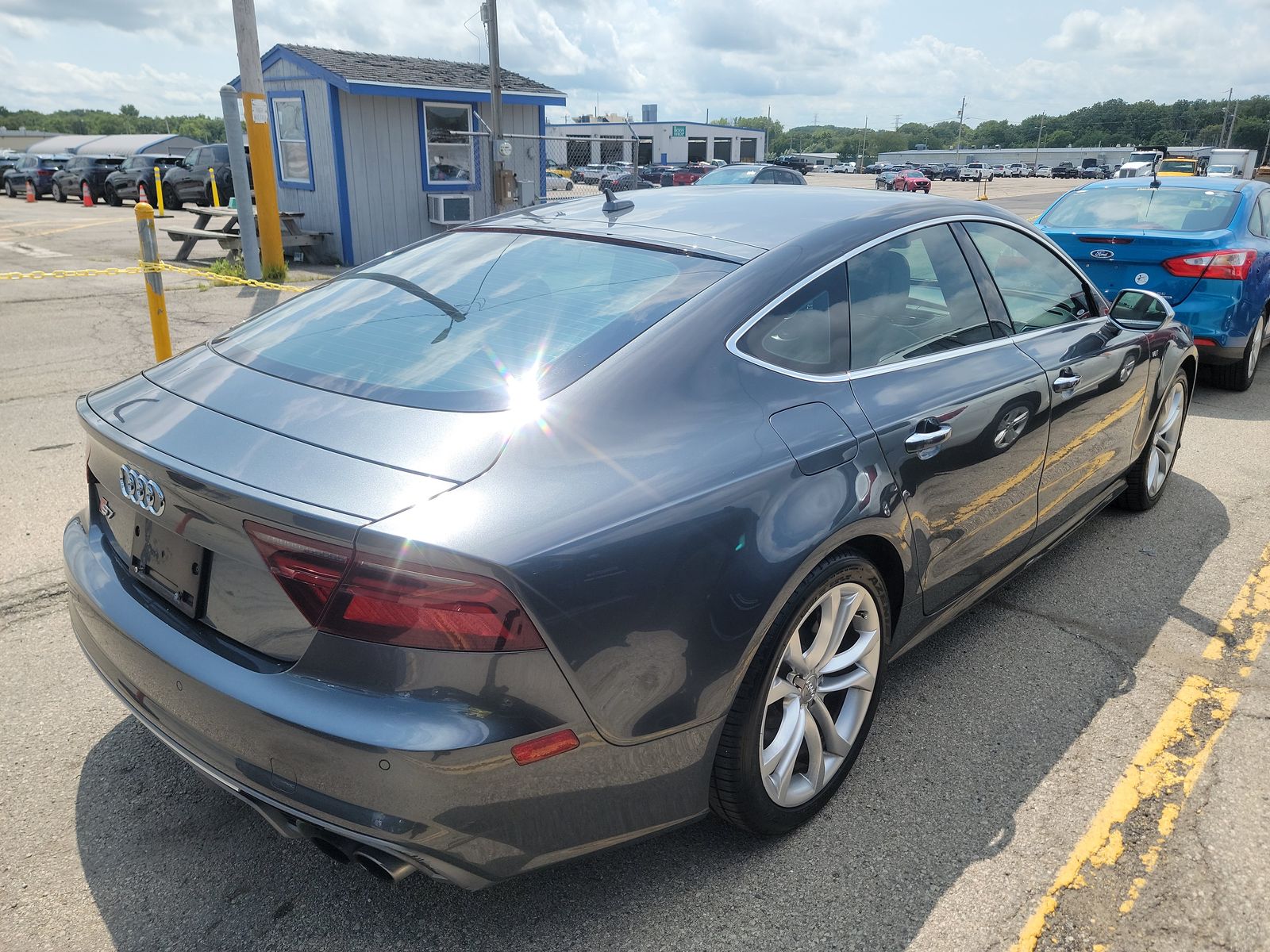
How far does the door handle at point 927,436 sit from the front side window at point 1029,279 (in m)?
0.84

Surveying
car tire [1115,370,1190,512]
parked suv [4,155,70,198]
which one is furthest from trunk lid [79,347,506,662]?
parked suv [4,155,70,198]

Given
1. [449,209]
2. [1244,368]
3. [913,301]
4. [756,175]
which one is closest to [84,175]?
[449,209]

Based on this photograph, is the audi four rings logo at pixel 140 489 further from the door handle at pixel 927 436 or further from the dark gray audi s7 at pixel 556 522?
the door handle at pixel 927 436

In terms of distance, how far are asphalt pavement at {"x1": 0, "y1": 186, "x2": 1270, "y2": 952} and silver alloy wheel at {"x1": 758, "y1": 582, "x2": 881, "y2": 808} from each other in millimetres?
180

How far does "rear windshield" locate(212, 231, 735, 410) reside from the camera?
2.18m

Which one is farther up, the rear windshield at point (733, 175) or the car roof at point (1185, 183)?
the car roof at point (1185, 183)

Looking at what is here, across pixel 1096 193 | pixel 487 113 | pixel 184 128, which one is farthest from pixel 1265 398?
pixel 184 128

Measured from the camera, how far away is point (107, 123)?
132000 mm

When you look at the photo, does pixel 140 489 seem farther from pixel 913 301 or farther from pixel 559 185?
pixel 559 185

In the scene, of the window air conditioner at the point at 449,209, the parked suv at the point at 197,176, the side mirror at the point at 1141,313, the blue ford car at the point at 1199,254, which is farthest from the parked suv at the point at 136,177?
the side mirror at the point at 1141,313

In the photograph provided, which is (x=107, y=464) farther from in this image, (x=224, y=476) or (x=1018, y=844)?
(x=1018, y=844)

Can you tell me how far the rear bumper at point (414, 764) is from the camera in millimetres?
1751

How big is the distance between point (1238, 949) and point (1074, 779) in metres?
0.65

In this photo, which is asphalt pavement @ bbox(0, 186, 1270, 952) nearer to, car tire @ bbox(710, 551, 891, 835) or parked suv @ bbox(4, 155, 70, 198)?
car tire @ bbox(710, 551, 891, 835)
